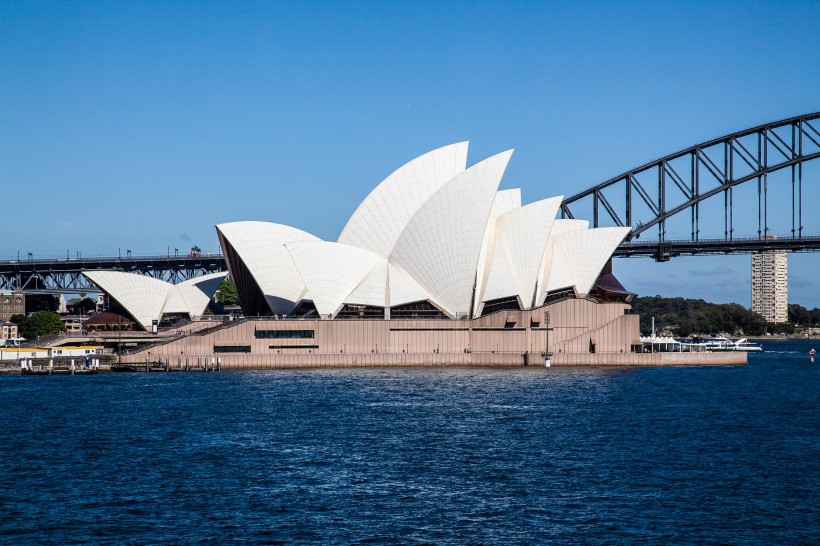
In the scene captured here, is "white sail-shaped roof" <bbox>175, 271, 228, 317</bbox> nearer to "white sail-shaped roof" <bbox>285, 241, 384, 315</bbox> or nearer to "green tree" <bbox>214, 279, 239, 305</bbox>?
"white sail-shaped roof" <bbox>285, 241, 384, 315</bbox>

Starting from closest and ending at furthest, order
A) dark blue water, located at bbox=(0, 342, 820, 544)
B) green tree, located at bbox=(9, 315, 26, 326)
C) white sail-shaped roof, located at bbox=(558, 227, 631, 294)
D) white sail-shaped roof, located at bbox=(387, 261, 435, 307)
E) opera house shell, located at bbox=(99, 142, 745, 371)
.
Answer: dark blue water, located at bbox=(0, 342, 820, 544) → opera house shell, located at bbox=(99, 142, 745, 371) → white sail-shaped roof, located at bbox=(387, 261, 435, 307) → white sail-shaped roof, located at bbox=(558, 227, 631, 294) → green tree, located at bbox=(9, 315, 26, 326)

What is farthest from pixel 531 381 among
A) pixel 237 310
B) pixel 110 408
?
pixel 237 310

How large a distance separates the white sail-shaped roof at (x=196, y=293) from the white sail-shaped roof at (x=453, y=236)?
2376 cm

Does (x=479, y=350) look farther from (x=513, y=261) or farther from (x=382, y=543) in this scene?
(x=382, y=543)

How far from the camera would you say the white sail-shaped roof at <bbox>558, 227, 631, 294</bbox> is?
74562mm

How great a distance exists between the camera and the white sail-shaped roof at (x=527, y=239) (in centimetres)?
7156

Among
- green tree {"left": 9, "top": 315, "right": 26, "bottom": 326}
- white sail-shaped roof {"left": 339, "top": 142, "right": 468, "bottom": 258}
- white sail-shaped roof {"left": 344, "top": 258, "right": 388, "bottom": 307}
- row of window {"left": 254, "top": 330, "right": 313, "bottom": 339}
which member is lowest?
row of window {"left": 254, "top": 330, "right": 313, "bottom": 339}

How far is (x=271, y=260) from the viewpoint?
76500 mm

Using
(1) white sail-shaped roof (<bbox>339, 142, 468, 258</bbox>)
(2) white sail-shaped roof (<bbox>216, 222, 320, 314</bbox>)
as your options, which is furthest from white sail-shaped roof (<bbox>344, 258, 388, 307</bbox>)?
(2) white sail-shaped roof (<bbox>216, 222, 320, 314</bbox>)

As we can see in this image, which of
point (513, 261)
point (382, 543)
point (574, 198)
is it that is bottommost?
point (382, 543)

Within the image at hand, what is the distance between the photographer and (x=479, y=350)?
237 ft

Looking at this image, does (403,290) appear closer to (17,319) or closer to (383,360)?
(383,360)

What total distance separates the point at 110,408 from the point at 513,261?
3533cm

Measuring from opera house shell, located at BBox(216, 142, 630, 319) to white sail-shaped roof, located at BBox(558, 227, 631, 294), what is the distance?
0.25 ft
